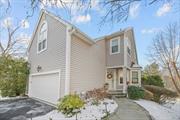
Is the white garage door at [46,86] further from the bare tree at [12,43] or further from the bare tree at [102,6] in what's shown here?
the bare tree at [102,6]

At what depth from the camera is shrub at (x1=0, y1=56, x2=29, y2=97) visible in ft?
58.4

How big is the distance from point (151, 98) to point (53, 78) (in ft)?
28.8

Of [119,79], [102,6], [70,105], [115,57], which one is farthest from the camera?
[119,79]

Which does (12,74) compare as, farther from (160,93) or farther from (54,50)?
(160,93)

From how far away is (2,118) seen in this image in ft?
31.5

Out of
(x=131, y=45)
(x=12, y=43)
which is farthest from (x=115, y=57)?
(x=12, y=43)

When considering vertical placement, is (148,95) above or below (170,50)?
below

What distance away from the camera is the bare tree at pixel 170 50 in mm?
19359

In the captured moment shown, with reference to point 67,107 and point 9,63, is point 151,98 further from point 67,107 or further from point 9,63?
point 9,63

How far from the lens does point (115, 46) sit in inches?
687

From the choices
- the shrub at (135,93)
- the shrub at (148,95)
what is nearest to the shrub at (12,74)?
the shrub at (135,93)

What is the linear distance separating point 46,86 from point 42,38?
4278 mm

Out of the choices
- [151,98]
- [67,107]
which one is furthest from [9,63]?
[151,98]

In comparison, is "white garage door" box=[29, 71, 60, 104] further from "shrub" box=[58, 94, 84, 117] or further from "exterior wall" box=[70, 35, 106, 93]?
"shrub" box=[58, 94, 84, 117]
